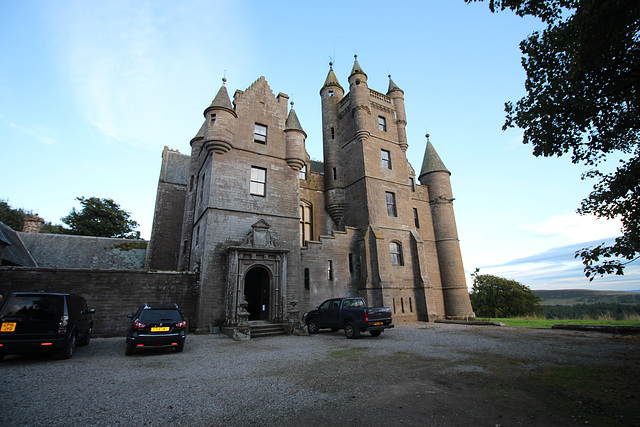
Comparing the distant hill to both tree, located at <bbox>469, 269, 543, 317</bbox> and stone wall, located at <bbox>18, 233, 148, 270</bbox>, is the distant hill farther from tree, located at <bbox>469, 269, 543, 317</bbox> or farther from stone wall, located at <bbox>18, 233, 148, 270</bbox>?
stone wall, located at <bbox>18, 233, 148, 270</bbox>

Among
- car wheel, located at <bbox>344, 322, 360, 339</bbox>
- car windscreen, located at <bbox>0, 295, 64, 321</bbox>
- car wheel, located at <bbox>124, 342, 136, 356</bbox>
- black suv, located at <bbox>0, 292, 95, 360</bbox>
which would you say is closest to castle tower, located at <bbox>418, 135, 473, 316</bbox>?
car wheel, located at <bbox>344, 322, 360, 339</bbox>

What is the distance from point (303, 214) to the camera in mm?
22812

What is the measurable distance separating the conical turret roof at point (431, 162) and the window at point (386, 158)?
20.8 ft

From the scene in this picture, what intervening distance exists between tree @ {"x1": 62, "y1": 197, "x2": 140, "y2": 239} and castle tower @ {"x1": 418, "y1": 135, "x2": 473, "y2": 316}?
32428 mm

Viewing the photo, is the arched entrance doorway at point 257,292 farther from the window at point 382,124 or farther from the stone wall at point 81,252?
the window at point 382,124

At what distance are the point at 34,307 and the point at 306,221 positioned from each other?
16512 mm

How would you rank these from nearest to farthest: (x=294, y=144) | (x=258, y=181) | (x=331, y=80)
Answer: (x=258, y=181) → (x=294, y=144) → (x=331, y=80)

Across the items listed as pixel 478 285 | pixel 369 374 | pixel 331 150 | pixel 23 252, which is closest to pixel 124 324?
pixel 23 252

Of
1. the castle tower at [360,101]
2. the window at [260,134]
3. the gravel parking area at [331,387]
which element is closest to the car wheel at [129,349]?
the gravel parking area at [331,387]

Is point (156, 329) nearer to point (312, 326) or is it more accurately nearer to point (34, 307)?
point (34, 307)

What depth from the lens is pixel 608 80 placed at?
7230 millimetres

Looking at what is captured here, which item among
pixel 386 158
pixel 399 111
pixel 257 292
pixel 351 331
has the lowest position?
pixel 351 331

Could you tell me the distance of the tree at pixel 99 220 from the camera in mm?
30514

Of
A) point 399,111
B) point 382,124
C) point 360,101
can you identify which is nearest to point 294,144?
point 360,101
